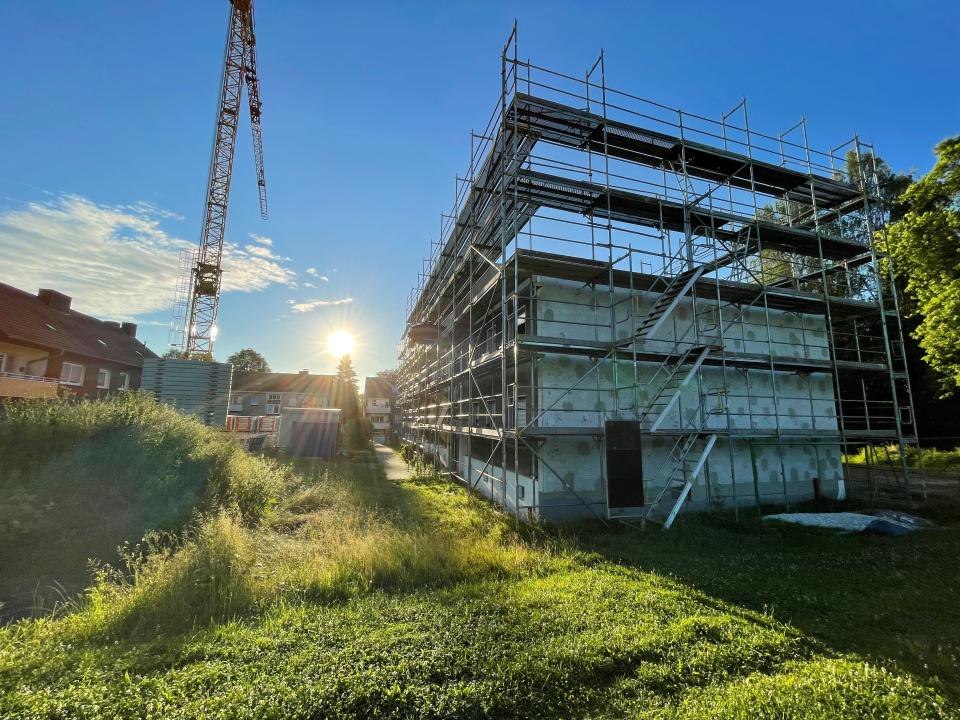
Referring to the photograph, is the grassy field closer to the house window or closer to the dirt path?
the dirt path

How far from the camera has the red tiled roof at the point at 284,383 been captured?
5103 centimetres

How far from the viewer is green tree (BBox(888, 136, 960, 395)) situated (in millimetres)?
14367

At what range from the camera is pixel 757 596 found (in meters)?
5.45

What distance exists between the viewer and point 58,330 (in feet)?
79.7

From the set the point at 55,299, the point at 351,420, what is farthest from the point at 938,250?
the point at 55,299

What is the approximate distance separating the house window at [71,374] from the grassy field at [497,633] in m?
24.2

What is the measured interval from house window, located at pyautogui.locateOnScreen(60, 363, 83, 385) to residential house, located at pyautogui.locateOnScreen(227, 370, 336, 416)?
23334 mm

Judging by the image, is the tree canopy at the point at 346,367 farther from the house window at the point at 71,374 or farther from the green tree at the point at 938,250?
the green tree at the point at 938,250

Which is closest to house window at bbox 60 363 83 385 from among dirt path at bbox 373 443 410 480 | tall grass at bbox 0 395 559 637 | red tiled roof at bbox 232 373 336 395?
tall grass at bbox 0 395 559 637

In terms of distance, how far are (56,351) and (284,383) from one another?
30.1 meters

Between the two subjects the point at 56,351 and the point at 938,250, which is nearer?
the point at 938,250

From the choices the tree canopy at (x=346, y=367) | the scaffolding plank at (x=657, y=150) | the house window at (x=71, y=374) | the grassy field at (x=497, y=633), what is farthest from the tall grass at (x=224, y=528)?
the tree canopy at (x=346, y=367)

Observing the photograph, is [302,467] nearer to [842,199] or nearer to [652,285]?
[652,285]

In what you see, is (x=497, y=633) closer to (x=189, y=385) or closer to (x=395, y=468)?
(x=395, y=468)
